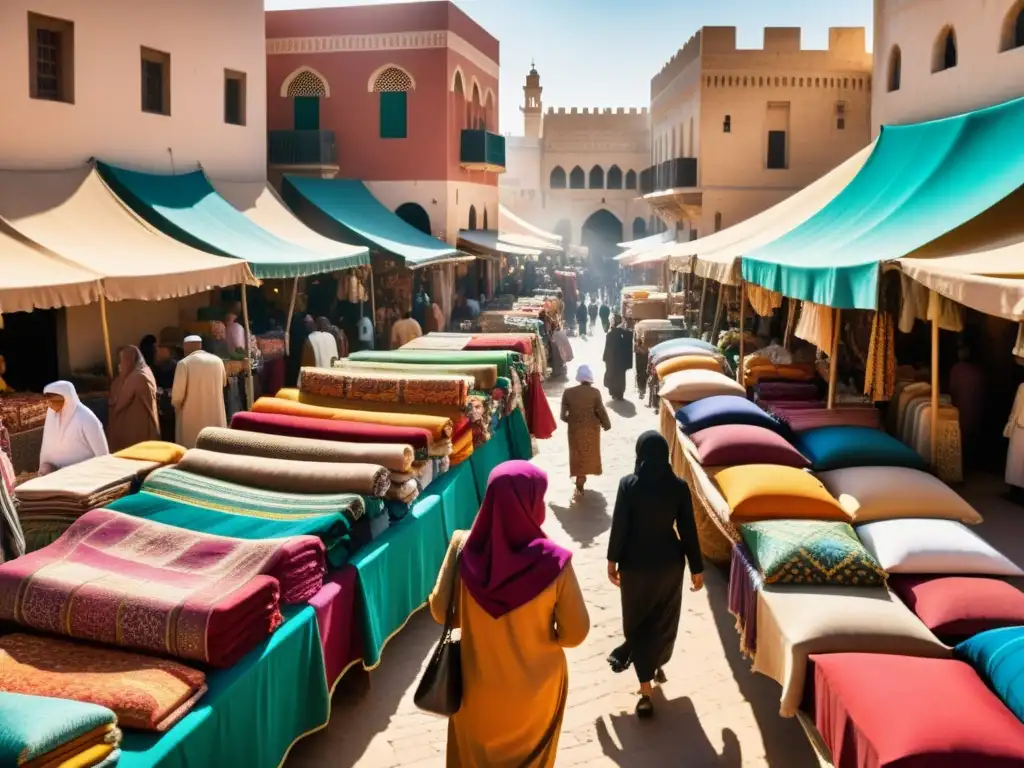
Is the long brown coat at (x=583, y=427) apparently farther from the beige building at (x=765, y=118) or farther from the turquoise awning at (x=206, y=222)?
the beige building at (x=765, y=118)

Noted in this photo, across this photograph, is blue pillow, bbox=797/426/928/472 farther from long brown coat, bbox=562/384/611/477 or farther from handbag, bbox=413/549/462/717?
handbag, bbox=413/549/462/717

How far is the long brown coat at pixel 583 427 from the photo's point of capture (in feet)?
29.9

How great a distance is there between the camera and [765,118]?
74.7ft

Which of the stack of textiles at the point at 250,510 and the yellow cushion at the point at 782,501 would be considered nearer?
the stack of textiles at the point at 250,510

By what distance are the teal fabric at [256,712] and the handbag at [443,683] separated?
0.67m

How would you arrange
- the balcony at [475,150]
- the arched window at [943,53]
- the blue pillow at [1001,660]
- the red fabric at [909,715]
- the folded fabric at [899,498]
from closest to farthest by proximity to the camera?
the red fabric at [909,715] → the blue pillow at [1001,660] → the folded fabric at [899,498] → the arched window at [943,53] → the balcony at [475,150]

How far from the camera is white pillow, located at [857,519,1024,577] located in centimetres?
483

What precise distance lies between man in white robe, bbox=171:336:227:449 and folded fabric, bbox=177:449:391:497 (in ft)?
10.8

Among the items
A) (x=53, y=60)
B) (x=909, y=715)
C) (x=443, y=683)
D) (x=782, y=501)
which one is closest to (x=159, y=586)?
(x=443, y=683)

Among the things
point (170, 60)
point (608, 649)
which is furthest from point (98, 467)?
point (170, 60)

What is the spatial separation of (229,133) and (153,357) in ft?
18.2

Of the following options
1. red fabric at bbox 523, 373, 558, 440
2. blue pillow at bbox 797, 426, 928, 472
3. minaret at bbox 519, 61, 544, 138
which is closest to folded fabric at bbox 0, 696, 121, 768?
blue pillow at bbox 797, 426, 928, 472

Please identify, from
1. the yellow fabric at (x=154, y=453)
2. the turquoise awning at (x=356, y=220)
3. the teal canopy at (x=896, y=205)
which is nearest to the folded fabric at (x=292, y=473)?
the yellow fabric at (x=154, y=453)

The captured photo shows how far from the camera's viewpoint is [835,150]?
22281mm
